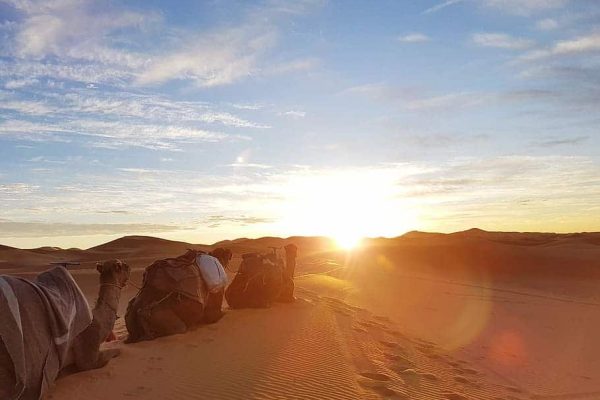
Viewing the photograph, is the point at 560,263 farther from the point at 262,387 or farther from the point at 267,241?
the point at 267,241

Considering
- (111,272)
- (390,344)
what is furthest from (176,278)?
(390,344)

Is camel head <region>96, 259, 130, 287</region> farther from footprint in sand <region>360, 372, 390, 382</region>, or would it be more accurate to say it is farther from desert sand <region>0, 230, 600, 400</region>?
footprint in sand <region>360, 372, 390, 382</region>

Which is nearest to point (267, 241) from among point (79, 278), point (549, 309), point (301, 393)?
point (79, 278)

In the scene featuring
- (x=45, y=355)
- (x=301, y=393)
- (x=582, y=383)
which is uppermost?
(x=45, y=355)

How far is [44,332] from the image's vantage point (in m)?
6.30

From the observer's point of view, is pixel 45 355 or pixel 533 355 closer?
pixel 45 355

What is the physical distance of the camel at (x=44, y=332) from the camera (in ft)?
19.3

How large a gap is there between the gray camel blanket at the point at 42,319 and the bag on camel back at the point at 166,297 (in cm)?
248

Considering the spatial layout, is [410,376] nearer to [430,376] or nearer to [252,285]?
[430,376]

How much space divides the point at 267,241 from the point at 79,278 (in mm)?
57151

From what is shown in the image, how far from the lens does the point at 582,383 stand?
1168 cm

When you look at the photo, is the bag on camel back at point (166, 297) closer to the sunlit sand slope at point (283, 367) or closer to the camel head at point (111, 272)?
the sunlit sand slope at point (283, 367)

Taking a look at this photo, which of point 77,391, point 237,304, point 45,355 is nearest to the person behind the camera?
point 45,355

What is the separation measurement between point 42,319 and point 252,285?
692 centimetres
